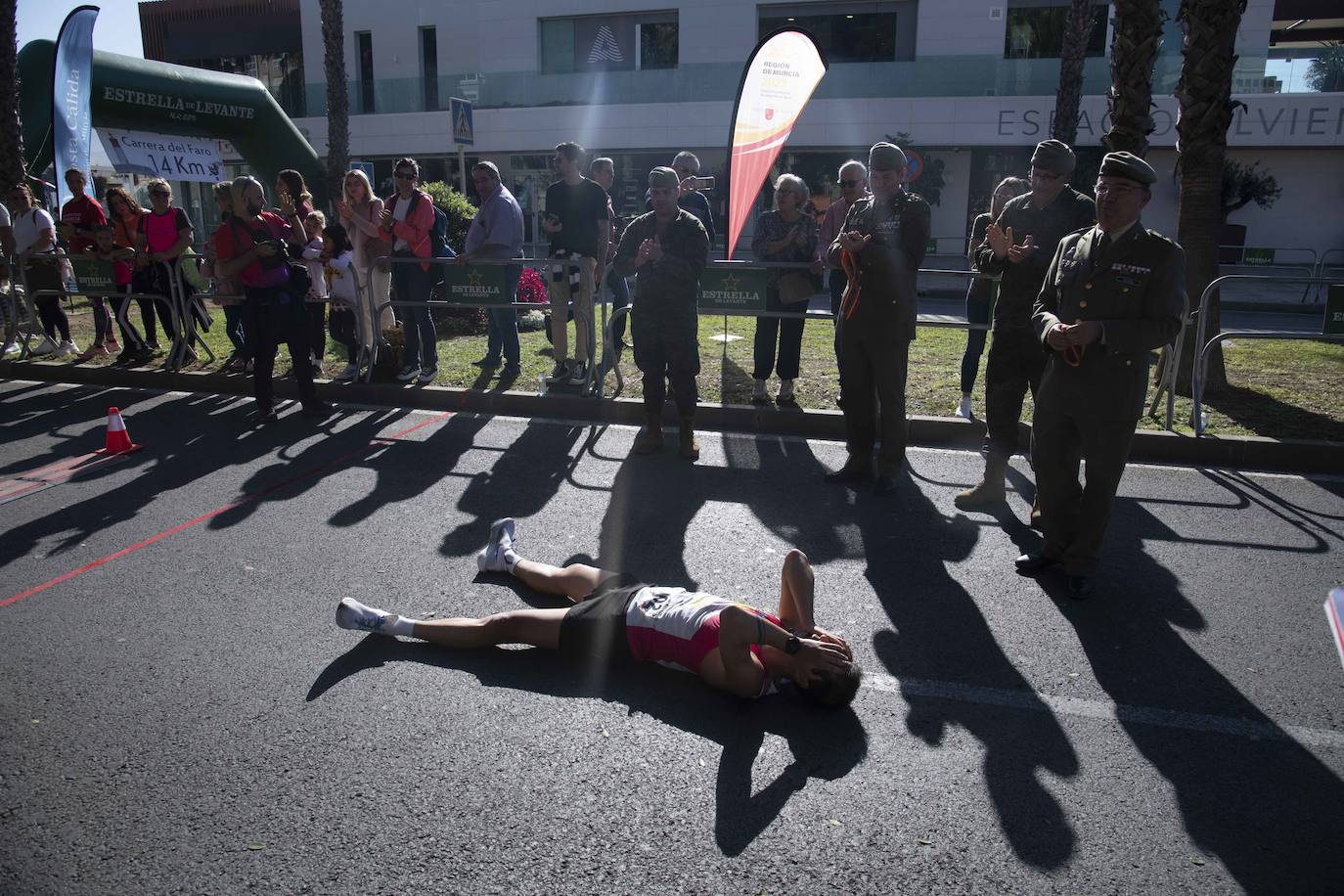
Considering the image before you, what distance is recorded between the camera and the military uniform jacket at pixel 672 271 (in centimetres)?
671

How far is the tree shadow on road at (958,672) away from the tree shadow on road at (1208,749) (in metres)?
0.38

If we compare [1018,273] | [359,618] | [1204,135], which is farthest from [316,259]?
[1204,135]

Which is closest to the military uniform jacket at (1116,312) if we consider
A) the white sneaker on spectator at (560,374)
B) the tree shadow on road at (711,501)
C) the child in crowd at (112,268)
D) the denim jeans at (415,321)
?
the tree shadow on road at (711,501)

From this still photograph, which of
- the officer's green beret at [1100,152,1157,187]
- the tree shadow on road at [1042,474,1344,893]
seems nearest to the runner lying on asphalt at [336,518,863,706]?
the tree shadow on road at [1042,474,1344,893]

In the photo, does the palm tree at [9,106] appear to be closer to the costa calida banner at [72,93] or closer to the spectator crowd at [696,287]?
the costa calida banner at [72,93]

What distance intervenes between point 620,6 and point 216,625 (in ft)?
102

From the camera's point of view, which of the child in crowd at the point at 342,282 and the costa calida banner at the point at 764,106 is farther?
the child in crowd at the point at 342,282

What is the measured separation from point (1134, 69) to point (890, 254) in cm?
478

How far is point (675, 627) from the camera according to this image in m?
3.68

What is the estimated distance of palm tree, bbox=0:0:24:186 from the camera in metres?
12.6

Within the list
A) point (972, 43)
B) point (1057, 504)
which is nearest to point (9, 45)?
point (1057, 504)

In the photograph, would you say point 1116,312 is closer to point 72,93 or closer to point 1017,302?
point 1017,302

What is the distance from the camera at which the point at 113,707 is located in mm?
3586

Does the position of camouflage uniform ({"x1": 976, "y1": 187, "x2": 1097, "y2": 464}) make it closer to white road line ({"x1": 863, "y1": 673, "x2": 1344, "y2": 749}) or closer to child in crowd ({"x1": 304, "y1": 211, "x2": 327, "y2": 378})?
white road line ({"x1": 863, "y1": 673, "x2": 1344, "y2": 749})
